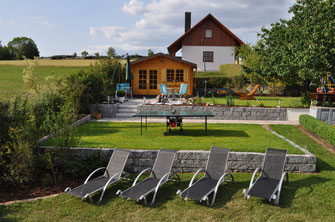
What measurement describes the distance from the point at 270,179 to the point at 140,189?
9.73 feet

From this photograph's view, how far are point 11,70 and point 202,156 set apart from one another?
3609cm

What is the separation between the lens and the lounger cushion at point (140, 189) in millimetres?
5818

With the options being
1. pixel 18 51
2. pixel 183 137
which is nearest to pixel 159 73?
pixel 183 137

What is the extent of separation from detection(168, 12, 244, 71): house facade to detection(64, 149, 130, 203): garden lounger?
89.2 ft

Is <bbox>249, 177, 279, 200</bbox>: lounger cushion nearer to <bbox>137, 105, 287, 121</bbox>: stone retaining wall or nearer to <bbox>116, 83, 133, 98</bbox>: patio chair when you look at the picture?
<bbox>137, 105, 287, 121</bbox>: stone retaining wall

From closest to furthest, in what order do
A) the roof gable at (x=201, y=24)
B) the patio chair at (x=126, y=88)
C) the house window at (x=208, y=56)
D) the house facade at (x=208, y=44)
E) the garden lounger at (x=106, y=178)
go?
the garden lounger at (x=106, y=178)
the patio chair at (x=126, y=88)
the roof gable at (x=201, y=24)
the house facade at (x=208, y=44)
the house window at (x=208, y=56)

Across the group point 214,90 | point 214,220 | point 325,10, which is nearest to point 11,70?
point 214,90

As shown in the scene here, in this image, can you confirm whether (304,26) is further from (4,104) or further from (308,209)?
(4,104)

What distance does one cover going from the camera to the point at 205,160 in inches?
297

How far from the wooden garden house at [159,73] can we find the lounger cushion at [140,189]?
1402cm

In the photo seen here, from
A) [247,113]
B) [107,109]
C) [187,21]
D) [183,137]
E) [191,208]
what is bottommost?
[191,208]

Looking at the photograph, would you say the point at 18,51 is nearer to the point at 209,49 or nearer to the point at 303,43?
the point at 209,49

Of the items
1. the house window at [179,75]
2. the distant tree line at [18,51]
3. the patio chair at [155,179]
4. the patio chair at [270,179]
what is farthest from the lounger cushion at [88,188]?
the distant tree line at [18,51]

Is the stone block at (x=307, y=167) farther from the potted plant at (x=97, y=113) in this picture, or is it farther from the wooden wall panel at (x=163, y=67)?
the wooden wall panel at (x=163, y=67)
